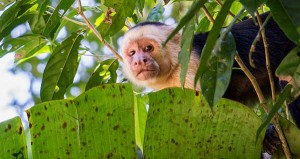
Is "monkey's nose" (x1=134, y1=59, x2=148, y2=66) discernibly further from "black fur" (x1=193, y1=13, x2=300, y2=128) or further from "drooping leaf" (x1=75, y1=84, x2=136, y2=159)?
"drooping leaf" (x1=75, y1=84, x2=136, y2=159)

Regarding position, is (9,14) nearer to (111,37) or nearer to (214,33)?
(111,37)

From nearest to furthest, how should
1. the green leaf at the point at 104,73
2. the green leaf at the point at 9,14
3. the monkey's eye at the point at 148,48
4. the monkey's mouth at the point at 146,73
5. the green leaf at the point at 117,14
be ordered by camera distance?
1. the green leaf at the point at 117,14
2. the green leaf at the point at 9,14
3. the green leaf at the point at 104,73
4. the monkey's mouth at the point at 146,73
5. the monkey's eye at the point at 148,48

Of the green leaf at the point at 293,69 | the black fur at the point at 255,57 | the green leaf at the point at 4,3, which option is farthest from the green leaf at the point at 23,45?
the green leaf at the point at 293,69

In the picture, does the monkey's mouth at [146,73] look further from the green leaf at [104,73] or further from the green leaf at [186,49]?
the green leaf at [186,49]

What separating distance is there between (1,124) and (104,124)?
0.96 feet

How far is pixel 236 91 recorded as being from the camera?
9.34 feet

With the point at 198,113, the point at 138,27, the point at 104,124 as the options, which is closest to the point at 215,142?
the point at 198,113

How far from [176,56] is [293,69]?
1882 millimetres

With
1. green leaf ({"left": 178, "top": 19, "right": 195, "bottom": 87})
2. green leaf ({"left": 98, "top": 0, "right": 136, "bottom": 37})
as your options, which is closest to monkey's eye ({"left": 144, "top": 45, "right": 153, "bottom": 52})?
green leaf ({"left": 98, "top": 0, "right": 136, "bottom": 37})

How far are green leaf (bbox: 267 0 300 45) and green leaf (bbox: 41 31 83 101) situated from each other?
143 cm

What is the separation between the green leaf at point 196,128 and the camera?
1597 millimetres

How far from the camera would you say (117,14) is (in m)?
2.12

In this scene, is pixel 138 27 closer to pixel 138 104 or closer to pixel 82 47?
pixel 82 47

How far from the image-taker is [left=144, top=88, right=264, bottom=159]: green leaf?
160 cm
